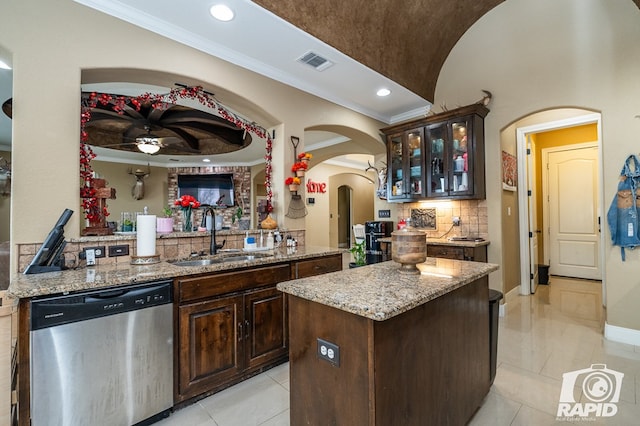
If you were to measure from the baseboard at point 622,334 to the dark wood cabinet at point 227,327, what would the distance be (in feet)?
10.9

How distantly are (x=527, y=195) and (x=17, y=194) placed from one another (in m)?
5.88

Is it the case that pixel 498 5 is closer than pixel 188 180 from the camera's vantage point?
Yes

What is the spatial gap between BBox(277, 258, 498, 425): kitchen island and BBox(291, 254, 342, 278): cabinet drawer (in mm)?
976

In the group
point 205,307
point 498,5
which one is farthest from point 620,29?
point 205,307

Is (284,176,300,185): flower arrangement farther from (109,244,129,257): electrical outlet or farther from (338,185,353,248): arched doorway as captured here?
(338,185,353,248): arched doorway

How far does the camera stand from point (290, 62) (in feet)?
10.2

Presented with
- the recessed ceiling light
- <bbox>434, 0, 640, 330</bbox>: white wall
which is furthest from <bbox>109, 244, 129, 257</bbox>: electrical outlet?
<bbox>434, 0, 640, 330</bbox>: white wall

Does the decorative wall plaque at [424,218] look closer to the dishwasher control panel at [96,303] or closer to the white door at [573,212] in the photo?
the white door at [573,212]

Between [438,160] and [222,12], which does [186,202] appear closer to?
[222,12]

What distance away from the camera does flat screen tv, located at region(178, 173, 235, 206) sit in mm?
8492

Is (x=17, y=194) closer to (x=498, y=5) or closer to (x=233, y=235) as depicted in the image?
(x=233, y=235)

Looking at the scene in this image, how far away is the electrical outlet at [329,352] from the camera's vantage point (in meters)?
1.27

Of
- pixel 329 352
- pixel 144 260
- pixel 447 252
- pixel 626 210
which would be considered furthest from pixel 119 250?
pixel 626 210

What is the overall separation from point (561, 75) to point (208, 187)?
8.01m
